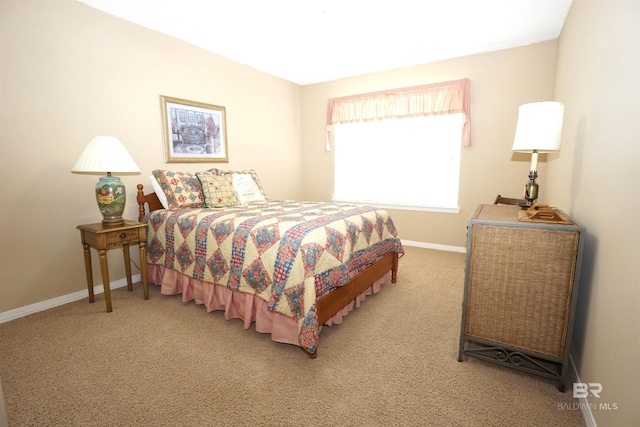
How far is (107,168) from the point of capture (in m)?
2.29

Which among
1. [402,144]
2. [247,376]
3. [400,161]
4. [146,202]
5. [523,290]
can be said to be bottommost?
[247,376]

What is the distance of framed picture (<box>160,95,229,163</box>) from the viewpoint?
10.7 feet

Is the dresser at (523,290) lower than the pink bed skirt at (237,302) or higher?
higher

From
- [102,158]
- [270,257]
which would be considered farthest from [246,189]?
[270,257]

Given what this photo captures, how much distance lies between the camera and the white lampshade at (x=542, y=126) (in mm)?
1791

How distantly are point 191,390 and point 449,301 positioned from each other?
2070 mm

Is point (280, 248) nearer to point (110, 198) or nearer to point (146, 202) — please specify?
point (110, 198)

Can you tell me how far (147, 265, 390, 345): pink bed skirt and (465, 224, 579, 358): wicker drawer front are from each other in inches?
38.4

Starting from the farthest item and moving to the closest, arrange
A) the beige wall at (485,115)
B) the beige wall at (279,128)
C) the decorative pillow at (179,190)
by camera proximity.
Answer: the beige wall at (485,115) < the decorative pillow at (179,190) < the beige wall at (279,128)

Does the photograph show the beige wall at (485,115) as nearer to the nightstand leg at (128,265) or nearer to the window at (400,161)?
the window at (400,161)

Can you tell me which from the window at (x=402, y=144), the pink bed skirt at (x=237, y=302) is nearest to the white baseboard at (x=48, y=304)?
the pink bed skirt at (x=237, y=302)

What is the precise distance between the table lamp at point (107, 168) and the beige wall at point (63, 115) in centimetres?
35

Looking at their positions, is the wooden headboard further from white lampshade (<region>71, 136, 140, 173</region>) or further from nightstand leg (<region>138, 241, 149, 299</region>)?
white lampshade (<region>71, 136, 140, 173</region>)

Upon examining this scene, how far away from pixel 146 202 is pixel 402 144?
132 inches
